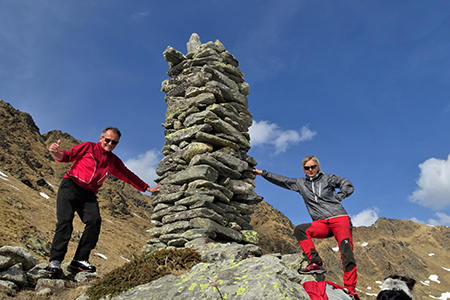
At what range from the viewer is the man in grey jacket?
5350mm

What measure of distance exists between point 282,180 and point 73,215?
15.2 ft

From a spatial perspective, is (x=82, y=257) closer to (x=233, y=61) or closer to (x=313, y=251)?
(x=313, y=251)

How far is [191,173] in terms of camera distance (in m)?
8.06

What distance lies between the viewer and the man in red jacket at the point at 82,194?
5797mm

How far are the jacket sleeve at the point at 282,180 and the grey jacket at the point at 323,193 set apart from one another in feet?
0.23

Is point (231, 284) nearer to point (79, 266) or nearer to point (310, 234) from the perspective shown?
point (310, 234)

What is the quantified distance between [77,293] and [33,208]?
30578 mm

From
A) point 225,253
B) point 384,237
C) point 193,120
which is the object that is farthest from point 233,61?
point 384,237

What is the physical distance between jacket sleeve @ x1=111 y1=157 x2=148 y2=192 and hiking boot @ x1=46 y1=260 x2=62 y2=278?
2.20 meters

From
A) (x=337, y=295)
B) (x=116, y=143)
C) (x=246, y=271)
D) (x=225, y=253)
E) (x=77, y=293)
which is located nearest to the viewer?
(x=246, y=271)

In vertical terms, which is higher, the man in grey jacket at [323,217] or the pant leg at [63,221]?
the man in grey jacket at [323,217]

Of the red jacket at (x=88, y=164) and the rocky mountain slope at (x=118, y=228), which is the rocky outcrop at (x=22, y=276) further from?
the red jacket at (x=88, y=164)

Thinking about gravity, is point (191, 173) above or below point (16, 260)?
above

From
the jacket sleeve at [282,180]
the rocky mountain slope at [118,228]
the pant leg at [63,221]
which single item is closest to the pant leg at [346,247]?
the jacket sleeve at [282,180]
